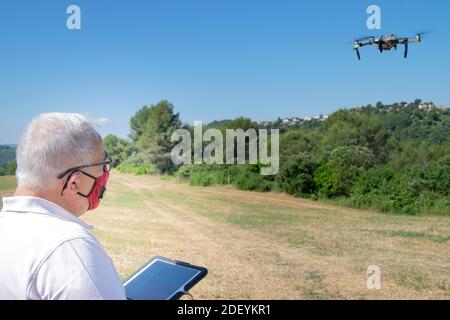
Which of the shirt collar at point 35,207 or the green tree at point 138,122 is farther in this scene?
the green tree at point 138,122

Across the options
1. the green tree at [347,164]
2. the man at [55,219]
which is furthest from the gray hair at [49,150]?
the green tree at [347,164]

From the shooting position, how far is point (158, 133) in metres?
6.11

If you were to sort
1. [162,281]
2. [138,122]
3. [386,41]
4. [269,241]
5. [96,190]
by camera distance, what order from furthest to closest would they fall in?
[138,122] < [269,241] < [386,41] < [162,281] < [96,190]

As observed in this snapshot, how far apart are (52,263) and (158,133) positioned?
537 centimetres

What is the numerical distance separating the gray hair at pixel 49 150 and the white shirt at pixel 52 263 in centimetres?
12

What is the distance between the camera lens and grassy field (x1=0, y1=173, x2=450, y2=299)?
4.03 metres

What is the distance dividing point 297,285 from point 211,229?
1759 mm

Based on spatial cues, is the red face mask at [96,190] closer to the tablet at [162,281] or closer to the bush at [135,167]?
the tablet at [162,281]

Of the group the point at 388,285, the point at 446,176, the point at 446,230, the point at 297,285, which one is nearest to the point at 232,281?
the point at 297,285

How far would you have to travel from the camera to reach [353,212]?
567cm

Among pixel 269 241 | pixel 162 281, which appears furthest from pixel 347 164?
pixel 162 281

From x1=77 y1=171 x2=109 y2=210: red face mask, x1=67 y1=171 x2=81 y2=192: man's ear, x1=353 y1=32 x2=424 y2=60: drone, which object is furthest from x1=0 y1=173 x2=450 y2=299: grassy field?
x1=67 y1=171 x2=81 y2=192: man's ear

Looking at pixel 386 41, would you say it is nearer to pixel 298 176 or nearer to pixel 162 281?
pixel 298 176

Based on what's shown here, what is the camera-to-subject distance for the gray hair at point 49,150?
98 cm
